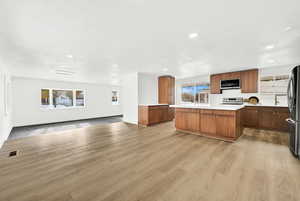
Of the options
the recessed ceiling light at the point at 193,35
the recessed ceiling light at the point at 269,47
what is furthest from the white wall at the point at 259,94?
the recessed ceiling light at the point at 193,35

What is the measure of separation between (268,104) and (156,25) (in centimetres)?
541

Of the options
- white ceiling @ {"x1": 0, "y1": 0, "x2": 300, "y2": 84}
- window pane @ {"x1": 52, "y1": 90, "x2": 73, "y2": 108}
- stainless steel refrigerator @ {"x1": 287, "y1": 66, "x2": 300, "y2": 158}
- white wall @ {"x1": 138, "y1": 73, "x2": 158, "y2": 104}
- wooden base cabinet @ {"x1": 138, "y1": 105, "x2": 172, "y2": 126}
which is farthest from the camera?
window pane @ {"x1": 52, "y1": 90, "x2": 73, "y2": 108}

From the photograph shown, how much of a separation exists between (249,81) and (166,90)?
3424 mm

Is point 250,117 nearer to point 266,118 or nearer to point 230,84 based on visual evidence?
point 266,118

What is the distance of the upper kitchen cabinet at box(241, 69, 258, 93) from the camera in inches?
191

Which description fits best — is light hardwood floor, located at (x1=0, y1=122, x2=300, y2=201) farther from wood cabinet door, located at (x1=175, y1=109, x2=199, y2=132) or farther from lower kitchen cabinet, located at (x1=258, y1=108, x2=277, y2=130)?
lower kitchen cabinet, located at (x1=258, y1=108, x2=277, y2=130)

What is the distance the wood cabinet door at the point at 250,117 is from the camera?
4.76 metres

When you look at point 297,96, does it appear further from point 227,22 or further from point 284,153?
point 227,22

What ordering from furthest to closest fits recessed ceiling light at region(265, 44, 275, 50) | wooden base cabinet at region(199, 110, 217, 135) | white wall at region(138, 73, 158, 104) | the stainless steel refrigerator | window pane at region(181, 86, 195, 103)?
window pane at region(181, 86, 195, 103), white wall at region(138, 73, 158, 104), wooden base cabinet at region(199, 110, 217, 135), recessed ceiling light at region(265, 44, 275, 50), the stainless steel refrigerator

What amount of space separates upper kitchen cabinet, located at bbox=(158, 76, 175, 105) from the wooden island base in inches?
74.6

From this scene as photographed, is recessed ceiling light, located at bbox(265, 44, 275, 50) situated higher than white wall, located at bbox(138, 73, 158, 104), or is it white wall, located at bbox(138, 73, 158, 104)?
recessed ceiling light, located at bbox(265, 44, 275, 50)

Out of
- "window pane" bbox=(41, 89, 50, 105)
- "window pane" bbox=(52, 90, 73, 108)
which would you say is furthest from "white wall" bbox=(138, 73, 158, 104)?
"window pane" bbox=(41, 89, 50, 105)

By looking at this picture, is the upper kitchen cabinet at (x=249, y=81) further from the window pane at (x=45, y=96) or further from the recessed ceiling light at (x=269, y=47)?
the window pane at (x=45, y=96)

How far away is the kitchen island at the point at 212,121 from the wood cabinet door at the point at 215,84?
5.88 ft
